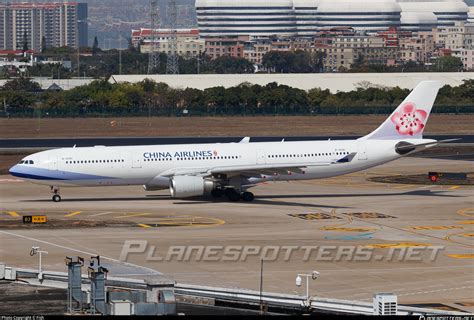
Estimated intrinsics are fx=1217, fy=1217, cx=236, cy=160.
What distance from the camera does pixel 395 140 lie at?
90.4 m

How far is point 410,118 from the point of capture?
91.4m

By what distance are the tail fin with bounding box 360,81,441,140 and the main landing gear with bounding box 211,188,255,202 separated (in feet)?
34.8

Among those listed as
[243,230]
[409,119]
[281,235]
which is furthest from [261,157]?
[281,235]

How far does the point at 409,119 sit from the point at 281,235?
2510cm

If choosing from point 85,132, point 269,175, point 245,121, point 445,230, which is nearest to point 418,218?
point 445,230

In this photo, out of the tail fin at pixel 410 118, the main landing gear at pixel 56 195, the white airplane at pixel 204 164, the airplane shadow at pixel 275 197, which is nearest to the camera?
the white airplane at pixel 204 164

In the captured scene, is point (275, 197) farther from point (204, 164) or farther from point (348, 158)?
point (204, 164)

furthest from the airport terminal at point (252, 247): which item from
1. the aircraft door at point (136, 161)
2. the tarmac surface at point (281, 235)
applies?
the aircraft door at point (136, 161)

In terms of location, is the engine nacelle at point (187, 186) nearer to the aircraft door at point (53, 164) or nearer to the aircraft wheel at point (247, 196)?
the aircraft wheel at point (247, 196)

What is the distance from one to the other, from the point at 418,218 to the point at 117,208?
20.4 metres

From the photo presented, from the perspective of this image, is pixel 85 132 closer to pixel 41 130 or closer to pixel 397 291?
pixel 41 130

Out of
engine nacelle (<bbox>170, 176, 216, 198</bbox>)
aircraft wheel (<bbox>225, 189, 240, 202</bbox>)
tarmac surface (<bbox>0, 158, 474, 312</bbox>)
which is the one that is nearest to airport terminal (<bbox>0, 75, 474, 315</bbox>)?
tarmac surface (<bbox>0, 158, 474, 312</bbox>)

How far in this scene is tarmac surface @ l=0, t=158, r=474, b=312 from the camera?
55094mm

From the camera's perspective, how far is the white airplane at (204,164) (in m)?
84.5
